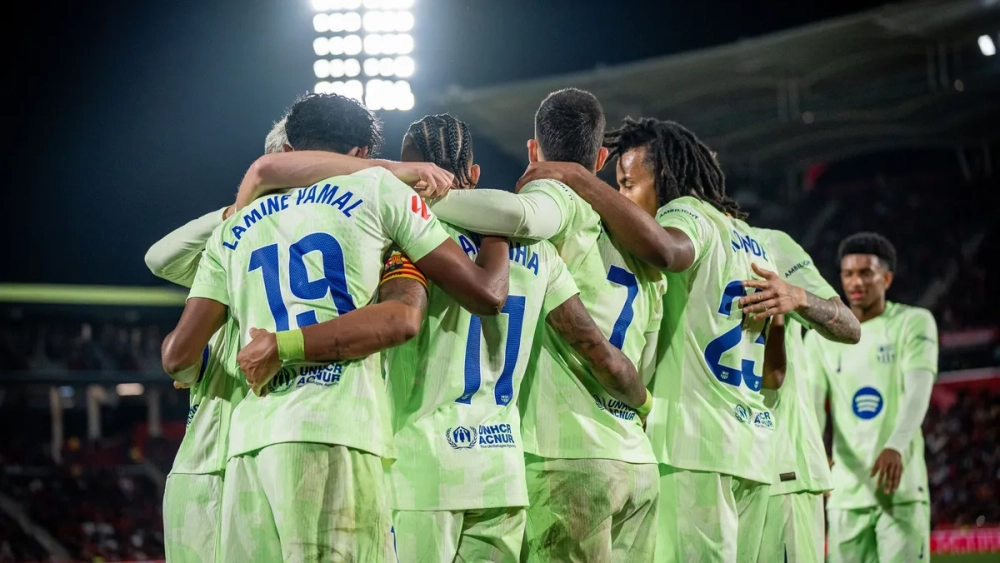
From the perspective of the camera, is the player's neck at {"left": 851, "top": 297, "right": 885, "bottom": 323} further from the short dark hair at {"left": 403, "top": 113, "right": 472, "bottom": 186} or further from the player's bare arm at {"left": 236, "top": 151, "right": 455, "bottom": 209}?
the player's bare arm at {"left": 236, "top": 151, "right": 455, "bottom": 209}

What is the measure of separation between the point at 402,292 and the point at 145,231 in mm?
22592

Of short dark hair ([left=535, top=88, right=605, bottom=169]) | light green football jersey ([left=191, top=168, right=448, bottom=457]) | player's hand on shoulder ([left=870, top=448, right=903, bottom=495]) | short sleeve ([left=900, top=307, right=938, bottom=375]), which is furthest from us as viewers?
short sleeve ([left=900, top=307, right=938, bottom=375])

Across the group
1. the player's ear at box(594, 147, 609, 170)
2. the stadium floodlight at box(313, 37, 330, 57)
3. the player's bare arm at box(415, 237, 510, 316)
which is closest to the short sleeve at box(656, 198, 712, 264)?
the player's ear at box(594, 147, 609, 170)

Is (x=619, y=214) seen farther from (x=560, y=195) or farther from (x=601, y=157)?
(x=601, y=157)

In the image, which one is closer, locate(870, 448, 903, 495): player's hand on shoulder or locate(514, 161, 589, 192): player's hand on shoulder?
locate(514, 161, 589, 192): player's hand on shoulder

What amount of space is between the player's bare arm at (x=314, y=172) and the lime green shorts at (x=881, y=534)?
16.6ft

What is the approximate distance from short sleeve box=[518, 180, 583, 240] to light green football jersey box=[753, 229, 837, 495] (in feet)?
4.47

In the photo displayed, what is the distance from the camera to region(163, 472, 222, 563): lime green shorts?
4.25m

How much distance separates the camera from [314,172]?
3.67 meters

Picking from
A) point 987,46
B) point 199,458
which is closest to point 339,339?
point 199,458

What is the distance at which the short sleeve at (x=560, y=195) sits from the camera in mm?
4301

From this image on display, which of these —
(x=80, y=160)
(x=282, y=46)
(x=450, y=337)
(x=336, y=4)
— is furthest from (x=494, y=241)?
(x=80, y=160)

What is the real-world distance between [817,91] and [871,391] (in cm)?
1290

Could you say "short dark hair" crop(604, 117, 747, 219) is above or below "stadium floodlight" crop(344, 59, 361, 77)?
below
